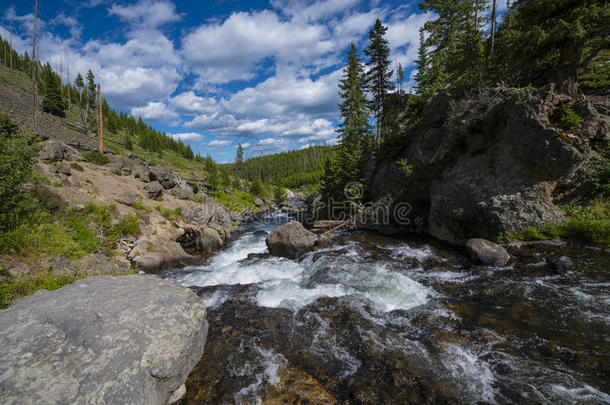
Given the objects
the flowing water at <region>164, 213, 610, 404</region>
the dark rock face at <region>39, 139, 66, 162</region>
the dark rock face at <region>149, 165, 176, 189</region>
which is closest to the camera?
the flowing water at <region>164, 213, 610, 404</region>

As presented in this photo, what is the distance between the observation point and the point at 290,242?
49.8 feet

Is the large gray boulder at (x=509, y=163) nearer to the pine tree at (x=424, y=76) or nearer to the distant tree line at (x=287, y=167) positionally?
the pine tree at (x=424, y=76)

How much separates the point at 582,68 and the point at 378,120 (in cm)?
2229

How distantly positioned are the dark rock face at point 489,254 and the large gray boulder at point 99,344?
1210 cm

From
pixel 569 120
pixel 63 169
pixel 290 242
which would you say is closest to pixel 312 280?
pixel 290 242

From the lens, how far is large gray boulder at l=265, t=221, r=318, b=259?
49.4ft

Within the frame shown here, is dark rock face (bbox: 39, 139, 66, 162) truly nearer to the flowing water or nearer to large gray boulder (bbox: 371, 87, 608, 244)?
the flowing water

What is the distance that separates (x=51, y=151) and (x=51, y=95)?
246ft

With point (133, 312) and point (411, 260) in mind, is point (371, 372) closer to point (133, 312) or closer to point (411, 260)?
point (133, 312)

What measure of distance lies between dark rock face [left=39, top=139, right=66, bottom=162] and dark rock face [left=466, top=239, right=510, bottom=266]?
28263 mm

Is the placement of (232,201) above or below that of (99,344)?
above

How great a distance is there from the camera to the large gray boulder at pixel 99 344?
3.38 m

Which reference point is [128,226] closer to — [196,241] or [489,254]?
[196,241]

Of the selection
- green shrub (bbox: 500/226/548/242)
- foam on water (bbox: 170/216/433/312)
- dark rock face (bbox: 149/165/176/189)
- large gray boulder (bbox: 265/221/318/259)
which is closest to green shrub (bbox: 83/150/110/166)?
dark rock face (bbox: 149/165/176/189)
